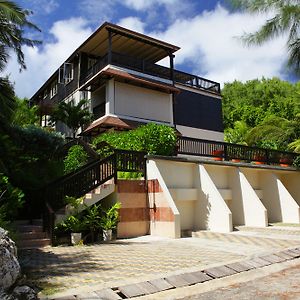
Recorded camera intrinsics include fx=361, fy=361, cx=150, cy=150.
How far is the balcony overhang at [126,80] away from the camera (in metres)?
20.3

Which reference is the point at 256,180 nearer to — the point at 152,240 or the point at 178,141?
the point at 178,141

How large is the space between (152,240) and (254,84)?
37.9m

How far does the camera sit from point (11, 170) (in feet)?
44.9

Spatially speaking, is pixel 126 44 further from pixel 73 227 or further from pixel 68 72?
pixel 73 227

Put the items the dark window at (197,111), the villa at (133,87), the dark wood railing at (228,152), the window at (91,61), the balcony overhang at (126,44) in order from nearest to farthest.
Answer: the dark wood railing at (228,152)
the villa at (133,87)
the balcony overhang at (126,44)
the window at (91,61)
the dark window at (197,111)

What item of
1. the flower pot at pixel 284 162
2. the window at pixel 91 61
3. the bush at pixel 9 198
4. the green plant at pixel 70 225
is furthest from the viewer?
the window at pixel 91 61

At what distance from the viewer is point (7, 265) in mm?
4637

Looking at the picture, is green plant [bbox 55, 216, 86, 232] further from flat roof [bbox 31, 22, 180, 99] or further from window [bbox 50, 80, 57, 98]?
window [bbox 50, 80, 57, 98]

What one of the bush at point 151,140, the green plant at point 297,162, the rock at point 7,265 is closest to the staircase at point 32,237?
the bush at point 151,140

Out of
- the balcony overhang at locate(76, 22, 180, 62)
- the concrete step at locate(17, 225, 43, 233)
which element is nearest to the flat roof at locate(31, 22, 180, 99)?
the balcony overhang at locate(76, 22, 180, 62)

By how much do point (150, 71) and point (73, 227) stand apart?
15115mm

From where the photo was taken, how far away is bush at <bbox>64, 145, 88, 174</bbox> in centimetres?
1455

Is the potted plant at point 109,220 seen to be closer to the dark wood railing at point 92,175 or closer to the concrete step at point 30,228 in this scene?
the dark wood railing at point 92,175

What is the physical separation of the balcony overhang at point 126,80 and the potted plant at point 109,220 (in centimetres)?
1066
